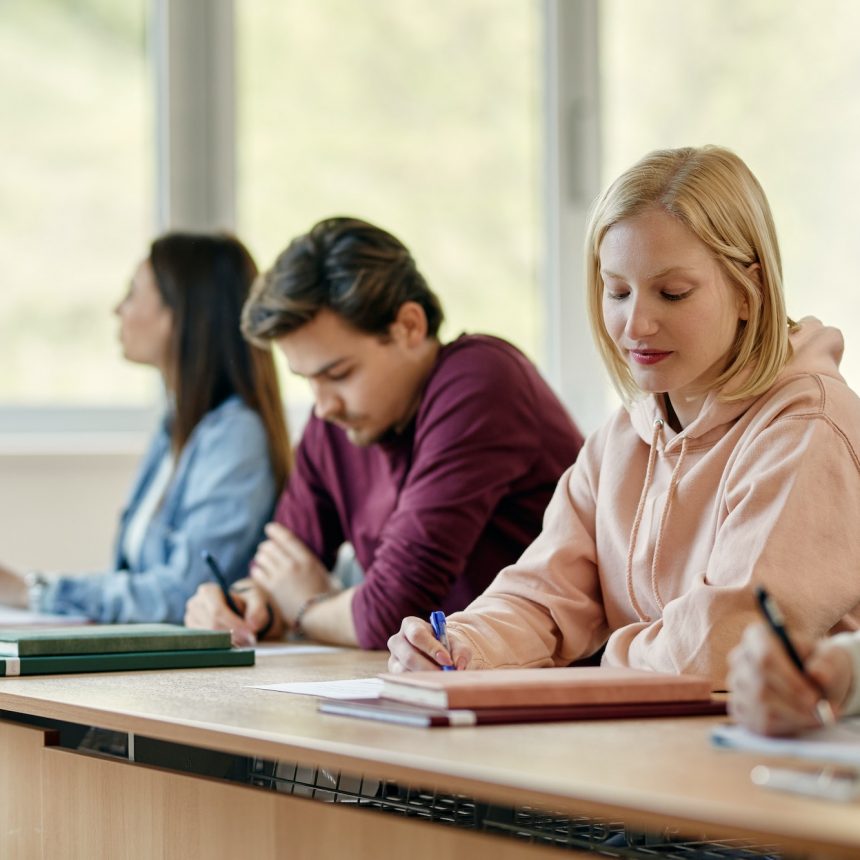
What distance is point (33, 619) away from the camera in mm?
2529

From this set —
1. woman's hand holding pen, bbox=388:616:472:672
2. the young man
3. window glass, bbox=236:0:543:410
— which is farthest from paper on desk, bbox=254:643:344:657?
window glass, bbox=236:0:543:410

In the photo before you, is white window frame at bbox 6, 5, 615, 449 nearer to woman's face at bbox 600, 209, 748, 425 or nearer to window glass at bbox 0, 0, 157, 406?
window glass at bbox 0, 0, 157, 406

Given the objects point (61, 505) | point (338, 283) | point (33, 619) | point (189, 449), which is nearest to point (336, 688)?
point (338, 283)

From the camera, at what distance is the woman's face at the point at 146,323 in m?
2.87

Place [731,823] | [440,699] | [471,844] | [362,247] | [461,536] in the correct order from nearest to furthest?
1. [731,823]
2. [471,844]
3. [440,699]
4. [461,536]
5. [362,247]

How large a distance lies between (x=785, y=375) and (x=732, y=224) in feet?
0.57

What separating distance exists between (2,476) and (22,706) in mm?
1932

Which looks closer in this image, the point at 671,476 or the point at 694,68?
the point at 671,476

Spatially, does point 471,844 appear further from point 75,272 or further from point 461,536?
point 75,272

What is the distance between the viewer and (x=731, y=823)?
32.5 inches

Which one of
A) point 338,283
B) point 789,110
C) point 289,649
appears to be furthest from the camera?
point 789,110

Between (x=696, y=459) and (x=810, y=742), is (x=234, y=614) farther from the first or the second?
(x=810, y=742)

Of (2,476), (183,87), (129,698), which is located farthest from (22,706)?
(183,87)

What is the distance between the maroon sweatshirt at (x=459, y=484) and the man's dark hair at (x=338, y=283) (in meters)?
0.13
